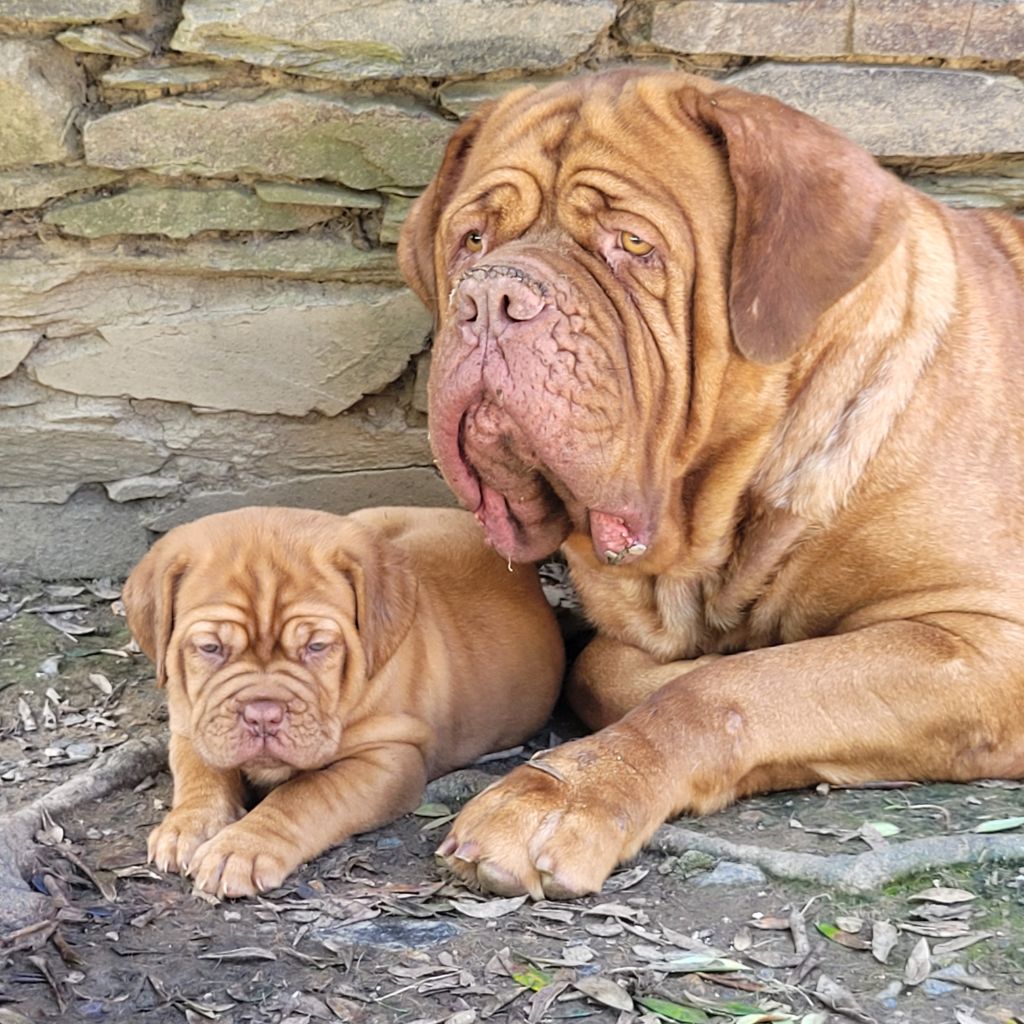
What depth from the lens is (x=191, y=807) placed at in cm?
340

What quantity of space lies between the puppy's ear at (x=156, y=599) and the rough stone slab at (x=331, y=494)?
1110mm

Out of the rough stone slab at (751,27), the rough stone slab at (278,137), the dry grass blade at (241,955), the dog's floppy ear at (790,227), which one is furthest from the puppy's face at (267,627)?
the rough stone slab at (751,27)

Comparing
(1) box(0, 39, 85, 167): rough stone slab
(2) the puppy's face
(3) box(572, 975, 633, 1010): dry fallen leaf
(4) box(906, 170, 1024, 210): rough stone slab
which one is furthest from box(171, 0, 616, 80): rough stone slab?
(3) box(572, 975, 633, 1010): dry fallen leaf

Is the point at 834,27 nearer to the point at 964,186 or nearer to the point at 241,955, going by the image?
the point at 964,186

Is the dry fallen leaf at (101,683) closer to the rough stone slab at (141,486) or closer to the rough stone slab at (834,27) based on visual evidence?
the rough stone slab at (141,486)

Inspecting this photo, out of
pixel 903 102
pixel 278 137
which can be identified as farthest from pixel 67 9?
pixel 903 102

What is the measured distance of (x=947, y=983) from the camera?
105 inches

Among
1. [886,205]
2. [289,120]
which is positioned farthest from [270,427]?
[886,205]

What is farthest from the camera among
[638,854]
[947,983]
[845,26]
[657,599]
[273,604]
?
[845,26]

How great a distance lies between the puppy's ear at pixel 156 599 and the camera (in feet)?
11.5

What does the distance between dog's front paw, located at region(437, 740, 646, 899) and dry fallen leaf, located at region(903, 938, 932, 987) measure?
2.00 feet

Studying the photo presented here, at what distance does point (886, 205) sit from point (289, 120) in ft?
5.54

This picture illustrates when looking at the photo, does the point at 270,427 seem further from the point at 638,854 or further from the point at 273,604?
the point at 638,854

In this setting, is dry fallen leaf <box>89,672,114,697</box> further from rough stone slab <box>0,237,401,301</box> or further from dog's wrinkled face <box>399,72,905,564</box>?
dog's wrinkled face <box>399,72,905,564</box>
